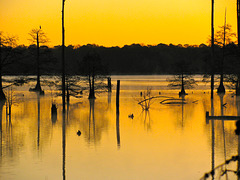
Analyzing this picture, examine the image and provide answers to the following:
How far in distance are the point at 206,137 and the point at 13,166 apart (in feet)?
33.9

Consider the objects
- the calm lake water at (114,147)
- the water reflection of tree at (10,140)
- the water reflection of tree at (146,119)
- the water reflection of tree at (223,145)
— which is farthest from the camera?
the water reflection of tree at (146,119)

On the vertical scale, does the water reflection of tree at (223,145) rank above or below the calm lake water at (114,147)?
above

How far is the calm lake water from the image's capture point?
45.4 ft

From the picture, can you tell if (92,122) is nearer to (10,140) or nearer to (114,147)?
(10,140)

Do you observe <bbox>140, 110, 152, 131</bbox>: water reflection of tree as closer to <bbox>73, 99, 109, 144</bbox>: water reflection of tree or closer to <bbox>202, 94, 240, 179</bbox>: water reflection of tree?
<bbox>73, 99, 109, 144</bbox>: water reflection of tree

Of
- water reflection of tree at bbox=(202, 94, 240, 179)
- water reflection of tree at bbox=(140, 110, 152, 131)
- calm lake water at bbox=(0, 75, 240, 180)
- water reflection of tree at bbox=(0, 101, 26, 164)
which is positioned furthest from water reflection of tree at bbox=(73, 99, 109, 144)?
water reflection of tree at bbox=(202, 94, 240, 179)

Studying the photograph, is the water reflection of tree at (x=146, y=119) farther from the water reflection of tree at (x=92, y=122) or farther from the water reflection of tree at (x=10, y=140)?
the water reflection of tree at (x=10, y=140)

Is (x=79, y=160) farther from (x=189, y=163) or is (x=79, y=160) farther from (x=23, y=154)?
(x=189, y=163)

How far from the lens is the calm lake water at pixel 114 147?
13852 millimetres

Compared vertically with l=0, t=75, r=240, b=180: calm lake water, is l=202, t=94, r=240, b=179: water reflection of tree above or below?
above

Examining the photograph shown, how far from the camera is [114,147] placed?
18906 mm

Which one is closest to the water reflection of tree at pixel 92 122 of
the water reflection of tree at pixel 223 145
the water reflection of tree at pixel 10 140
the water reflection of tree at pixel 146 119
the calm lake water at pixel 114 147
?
the calm lake water at pixel 114 147

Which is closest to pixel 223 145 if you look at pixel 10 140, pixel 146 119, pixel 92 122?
pixel 10 140

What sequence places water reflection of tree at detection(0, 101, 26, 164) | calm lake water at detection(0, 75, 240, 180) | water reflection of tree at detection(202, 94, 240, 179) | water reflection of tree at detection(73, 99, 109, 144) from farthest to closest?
1. water reflection of tree at detection(73, 99, 109, 144)
2. water reflection of tree at detection(0, 101, 26, 164)
3. water reflection of tree at detection(202, 94, 240, 179)
4. calm lake water at detection(0, 75, 240, 180)
